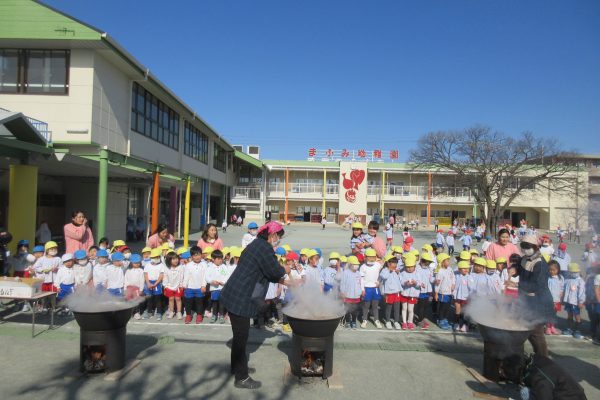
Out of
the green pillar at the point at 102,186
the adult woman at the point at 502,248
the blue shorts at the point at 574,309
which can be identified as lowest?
the blue shorts at the point at 574,309

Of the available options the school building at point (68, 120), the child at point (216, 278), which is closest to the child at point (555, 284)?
the child at point (216, 278)

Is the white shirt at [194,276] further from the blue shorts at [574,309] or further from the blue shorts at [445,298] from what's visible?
the blue shorts at [574,309]

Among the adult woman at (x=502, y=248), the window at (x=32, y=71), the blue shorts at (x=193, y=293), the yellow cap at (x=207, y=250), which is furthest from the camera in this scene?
the window at (x=32, y=71)

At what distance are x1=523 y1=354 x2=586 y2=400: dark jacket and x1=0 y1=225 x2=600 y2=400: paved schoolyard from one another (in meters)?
1.05

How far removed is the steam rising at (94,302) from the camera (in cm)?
432

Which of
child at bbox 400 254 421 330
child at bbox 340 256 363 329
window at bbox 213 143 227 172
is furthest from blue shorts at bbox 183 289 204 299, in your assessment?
window at bbox 213 143 227 172

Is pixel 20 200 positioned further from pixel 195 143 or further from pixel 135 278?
pixel 195 143

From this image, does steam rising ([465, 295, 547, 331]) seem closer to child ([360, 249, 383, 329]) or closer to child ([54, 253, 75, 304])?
child ([360, 249, 383, 329])

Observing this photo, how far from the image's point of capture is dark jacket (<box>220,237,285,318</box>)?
4203mm

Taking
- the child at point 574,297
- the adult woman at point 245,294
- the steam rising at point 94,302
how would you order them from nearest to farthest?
the adult woman at point 245,294, the steam rising at point 94,302, the child at point 574,297

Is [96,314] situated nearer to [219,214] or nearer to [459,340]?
[459,340]

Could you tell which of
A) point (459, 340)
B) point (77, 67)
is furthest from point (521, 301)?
point (77, 67)

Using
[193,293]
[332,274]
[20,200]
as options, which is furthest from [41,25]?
[332,274]

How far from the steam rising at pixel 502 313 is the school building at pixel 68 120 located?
358 inches
